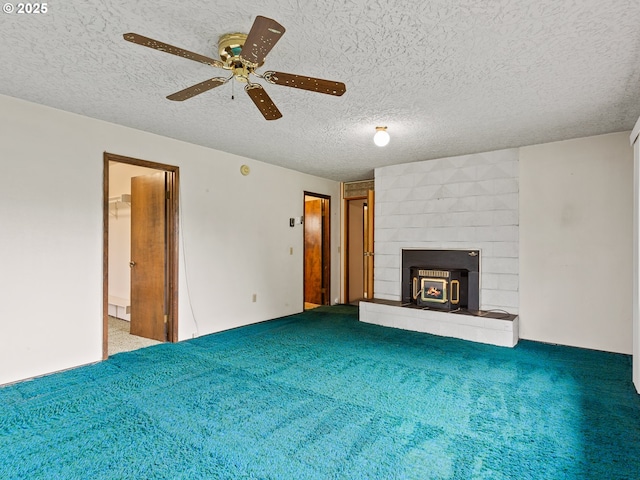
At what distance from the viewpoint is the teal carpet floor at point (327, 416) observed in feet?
6.21

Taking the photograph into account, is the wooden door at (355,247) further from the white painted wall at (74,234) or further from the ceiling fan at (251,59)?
the ceiling fan at (251,59)

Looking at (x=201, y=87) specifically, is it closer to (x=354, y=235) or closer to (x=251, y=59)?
(x=251, y=59)

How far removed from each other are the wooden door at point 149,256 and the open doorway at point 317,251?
9.28 ft

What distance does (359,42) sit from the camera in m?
2.12

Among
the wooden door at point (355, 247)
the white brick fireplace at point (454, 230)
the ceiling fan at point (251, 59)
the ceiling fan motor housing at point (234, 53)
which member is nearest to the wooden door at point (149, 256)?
the ceiling fan at point (251, 59)

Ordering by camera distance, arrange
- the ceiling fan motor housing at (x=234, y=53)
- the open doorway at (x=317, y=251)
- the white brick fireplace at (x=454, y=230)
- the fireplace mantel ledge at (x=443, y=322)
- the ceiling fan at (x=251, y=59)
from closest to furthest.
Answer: the ceiling fan at (x=251, y=59) < the ceiling fan motor housing at (x=234, y=53) < the fireplace mantel ledge at (x=443, y=322) < the white brick fireplace at (x=454, y=230) < the open doorway at (x=317, y=251)

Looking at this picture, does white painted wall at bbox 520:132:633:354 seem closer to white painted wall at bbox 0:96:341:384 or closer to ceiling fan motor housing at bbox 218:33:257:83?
white painted wall at bbox 0:96:341:384

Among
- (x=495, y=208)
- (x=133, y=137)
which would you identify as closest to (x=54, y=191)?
(x=133, y=137)

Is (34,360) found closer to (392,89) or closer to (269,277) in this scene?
(269,277)

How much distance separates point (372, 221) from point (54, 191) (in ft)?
13.5

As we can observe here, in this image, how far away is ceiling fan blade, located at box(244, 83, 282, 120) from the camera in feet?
7.29

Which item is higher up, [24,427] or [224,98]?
[224,98]

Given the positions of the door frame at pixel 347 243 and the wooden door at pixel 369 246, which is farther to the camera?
the door frame at pixel 347 243

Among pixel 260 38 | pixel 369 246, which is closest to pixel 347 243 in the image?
pixel 369 246
